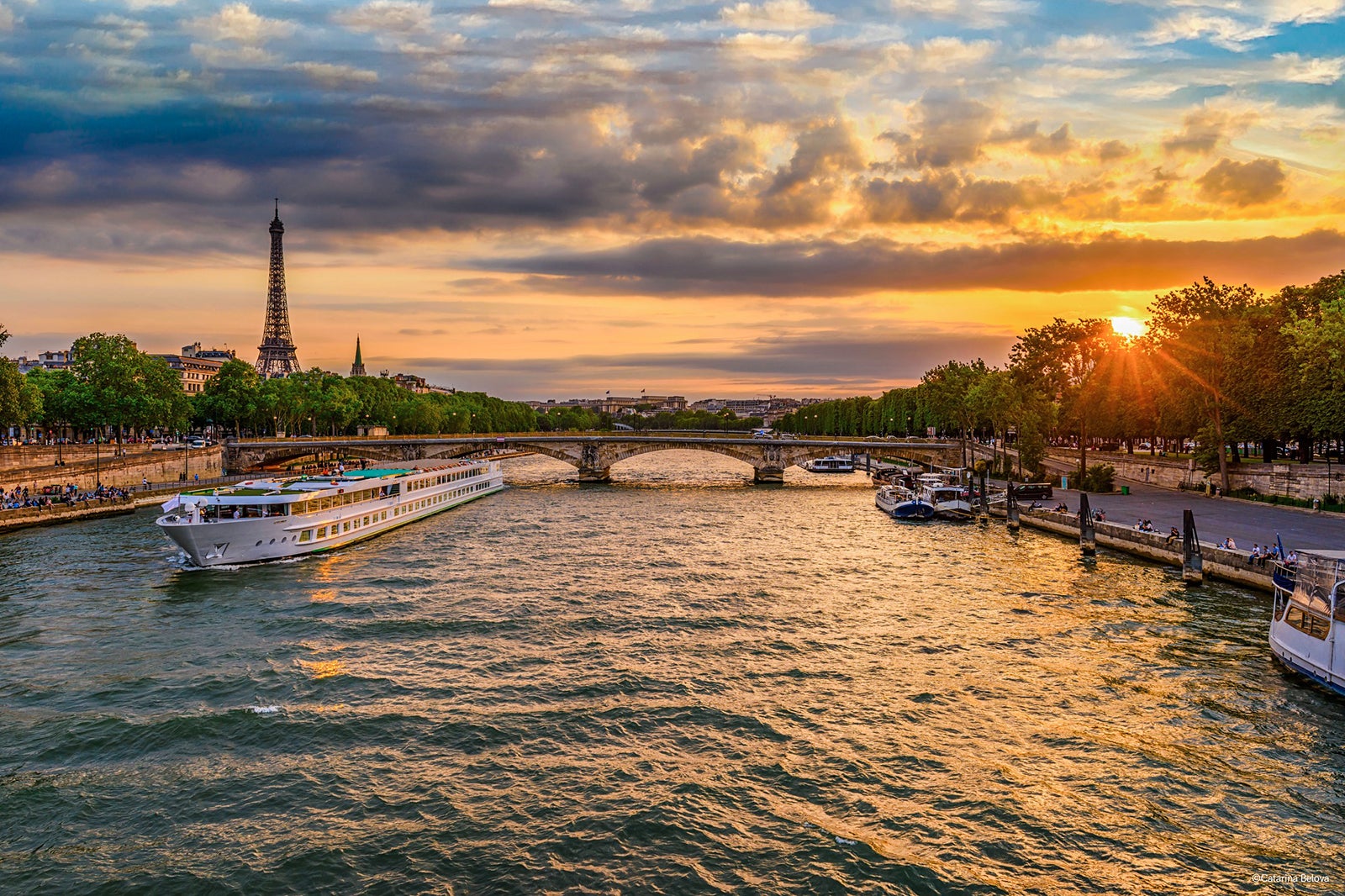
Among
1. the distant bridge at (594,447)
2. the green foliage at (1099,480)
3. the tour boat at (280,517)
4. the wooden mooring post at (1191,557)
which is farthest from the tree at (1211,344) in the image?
the tour boat at (280,517)

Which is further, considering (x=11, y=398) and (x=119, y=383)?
(x=119, y=383)

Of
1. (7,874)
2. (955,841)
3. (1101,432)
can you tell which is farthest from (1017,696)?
(1101,432)

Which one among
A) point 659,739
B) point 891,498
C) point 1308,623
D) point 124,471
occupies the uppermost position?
point 124,471

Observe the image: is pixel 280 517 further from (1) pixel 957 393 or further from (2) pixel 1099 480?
(1) pixel 957 393

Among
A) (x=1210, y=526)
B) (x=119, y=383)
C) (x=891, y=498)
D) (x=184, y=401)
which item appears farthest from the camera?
(x=184, y=401)

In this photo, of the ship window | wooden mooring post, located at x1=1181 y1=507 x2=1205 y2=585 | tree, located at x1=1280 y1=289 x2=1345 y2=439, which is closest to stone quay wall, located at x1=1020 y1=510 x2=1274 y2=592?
wooden mooring post, located at x1=1181 y1=507 x2=1205 y2=585

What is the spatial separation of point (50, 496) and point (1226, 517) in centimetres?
8419

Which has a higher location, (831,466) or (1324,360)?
(1324,360)

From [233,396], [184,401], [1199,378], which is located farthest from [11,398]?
[1199,378]

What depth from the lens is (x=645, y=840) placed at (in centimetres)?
1549

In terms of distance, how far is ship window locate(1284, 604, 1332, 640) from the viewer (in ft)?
74.1

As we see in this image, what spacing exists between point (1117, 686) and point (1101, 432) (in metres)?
75.6

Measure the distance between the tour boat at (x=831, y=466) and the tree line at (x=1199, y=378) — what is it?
29.0 m

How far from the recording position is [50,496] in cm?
6269
